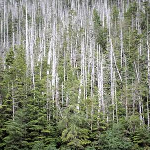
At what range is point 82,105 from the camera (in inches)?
704

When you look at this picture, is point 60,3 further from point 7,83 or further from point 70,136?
point 70,136

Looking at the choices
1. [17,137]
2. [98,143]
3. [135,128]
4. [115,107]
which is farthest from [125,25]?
[17,137]

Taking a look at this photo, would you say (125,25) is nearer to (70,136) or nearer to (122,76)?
(122,76)

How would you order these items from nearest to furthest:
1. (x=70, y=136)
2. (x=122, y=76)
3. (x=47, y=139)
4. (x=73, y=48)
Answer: (x=70, y=136)
(x=47, y=139)
(x=122, y=76)
(x=73, y=48)

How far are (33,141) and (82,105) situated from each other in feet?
16.2

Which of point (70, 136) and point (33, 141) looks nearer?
point (70, 136)

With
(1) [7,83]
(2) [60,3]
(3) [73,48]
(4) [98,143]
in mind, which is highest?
(2) [60,3]

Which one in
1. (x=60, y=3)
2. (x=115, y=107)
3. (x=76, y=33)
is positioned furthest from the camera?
(x=60, y=3)

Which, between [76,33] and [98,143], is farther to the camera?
[76,33]

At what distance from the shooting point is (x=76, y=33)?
30.5m

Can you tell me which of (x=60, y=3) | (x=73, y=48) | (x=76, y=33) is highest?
(x=60, y=3)

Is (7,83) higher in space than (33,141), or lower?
higher

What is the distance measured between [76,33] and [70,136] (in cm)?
1940

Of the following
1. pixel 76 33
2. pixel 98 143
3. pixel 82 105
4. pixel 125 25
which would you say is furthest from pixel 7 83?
pixel 125 25
